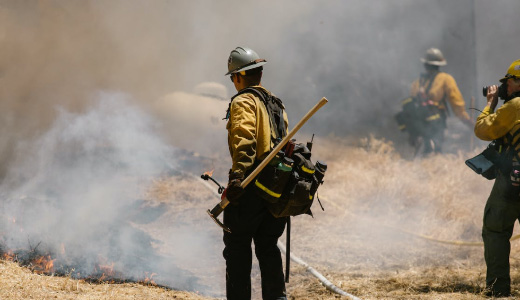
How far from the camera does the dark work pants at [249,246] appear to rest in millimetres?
3176

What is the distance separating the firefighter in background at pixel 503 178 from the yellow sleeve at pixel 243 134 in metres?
1.74

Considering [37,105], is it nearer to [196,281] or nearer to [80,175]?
[80,175]

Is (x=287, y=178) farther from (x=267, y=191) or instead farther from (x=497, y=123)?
(x=497, y=123)

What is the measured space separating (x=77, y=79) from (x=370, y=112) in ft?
20.8

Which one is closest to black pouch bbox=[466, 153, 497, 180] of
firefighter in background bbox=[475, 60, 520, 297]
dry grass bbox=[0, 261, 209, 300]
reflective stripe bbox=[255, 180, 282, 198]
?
firefighter in background bbox=[475, 60, 520, 297]

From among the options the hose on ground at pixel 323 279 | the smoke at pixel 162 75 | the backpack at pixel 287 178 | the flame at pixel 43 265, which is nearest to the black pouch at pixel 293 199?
the backpack at pixel 287 178

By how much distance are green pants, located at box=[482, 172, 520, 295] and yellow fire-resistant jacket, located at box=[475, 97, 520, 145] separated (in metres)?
0.31

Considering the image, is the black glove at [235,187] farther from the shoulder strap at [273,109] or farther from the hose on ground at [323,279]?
the hose on ground at [323,279]

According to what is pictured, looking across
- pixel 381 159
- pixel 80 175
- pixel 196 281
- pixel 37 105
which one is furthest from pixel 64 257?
pixel 381 159

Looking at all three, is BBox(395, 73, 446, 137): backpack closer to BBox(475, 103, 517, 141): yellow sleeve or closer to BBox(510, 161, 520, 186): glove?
BBox(475, 103, 517, 141): yellow sleeve

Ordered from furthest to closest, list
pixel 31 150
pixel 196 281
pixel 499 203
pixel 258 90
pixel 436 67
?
pixel 436 67
pixel 31 150
pixel 196 281
pixel 499 203
pixel 258 90

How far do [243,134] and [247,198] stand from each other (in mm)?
407

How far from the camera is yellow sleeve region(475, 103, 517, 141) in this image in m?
3.59

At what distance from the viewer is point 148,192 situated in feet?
24.6
